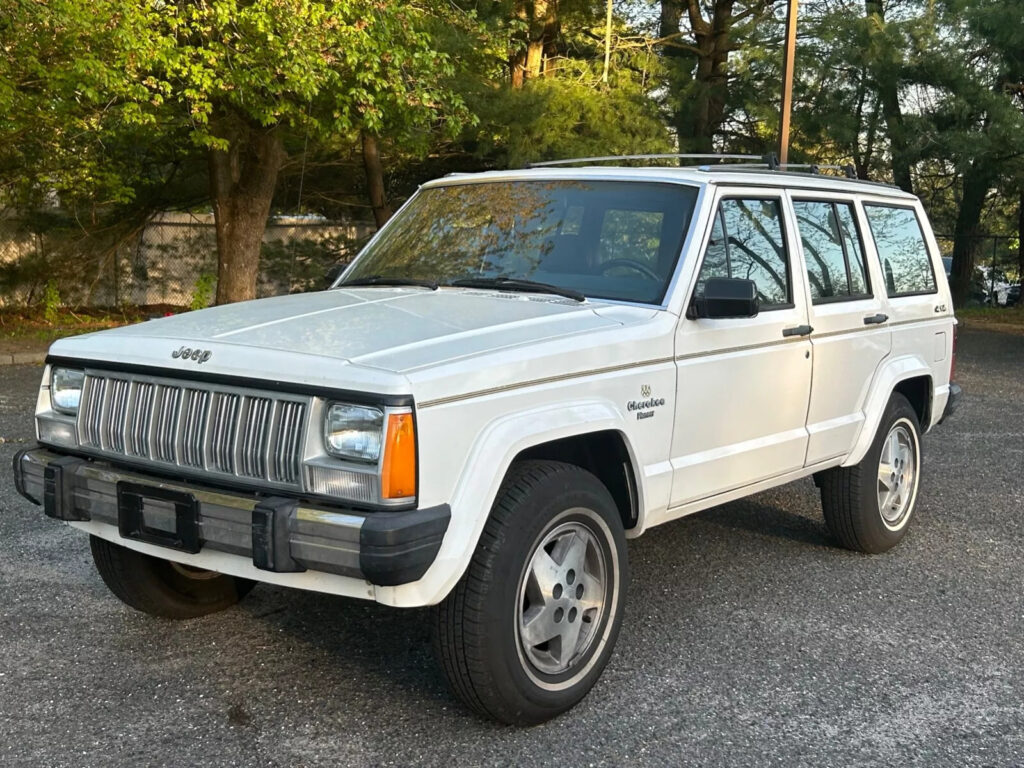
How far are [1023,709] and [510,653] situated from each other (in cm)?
194

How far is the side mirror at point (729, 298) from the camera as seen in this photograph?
4.22 metres

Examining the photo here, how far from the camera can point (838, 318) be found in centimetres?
533

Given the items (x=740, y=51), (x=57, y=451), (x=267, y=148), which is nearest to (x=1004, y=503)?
(x=57, y=451)

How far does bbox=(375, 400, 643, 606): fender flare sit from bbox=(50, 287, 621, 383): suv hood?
27cm

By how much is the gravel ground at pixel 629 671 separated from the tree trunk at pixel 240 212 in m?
11.2

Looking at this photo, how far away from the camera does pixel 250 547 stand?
3.38 m

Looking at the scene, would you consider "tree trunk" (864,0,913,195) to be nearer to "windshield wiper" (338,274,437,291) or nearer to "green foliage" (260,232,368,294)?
"green foliage" (260,232,368,294)

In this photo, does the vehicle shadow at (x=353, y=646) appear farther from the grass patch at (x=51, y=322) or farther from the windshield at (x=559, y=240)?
the grass patch at (x=51, y=322)

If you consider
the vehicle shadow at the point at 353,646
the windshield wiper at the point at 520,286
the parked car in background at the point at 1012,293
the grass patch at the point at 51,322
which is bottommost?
the grass patch at the point at 51,322

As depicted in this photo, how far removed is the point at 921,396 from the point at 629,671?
118 inches

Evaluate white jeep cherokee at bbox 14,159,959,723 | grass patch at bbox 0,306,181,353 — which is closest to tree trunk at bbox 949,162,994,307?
grass patch at bbox 0,306,181,353

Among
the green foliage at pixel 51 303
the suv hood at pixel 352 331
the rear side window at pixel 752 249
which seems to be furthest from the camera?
the green foliage at pixel 51 303

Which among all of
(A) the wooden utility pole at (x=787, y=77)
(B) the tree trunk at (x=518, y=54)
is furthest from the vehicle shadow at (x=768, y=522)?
(B) the tree trunk at (x=518, y=54)

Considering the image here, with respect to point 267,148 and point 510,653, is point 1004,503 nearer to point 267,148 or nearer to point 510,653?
point 510,653
